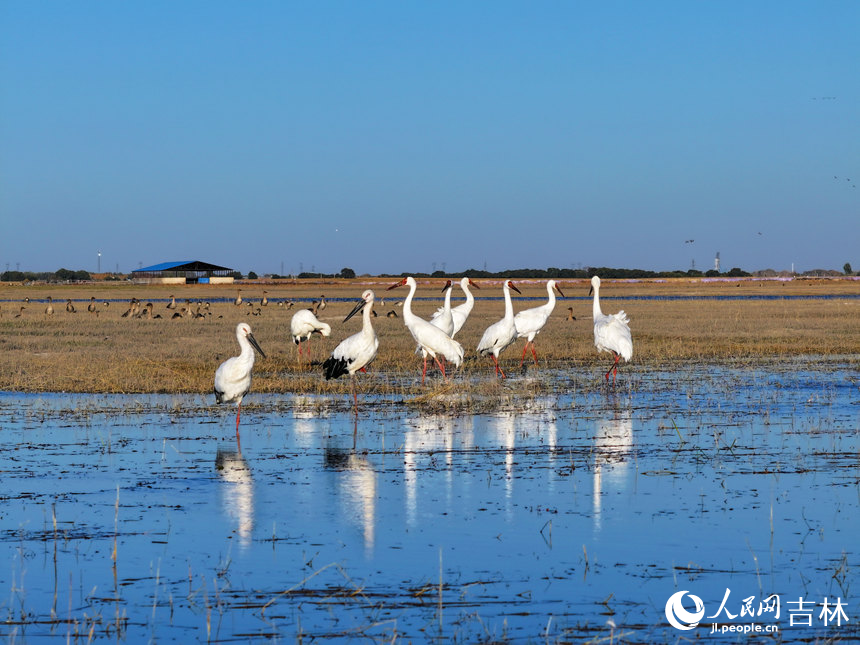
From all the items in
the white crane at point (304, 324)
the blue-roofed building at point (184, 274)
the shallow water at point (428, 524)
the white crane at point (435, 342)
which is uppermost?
the blue-roofed building at point (184, 274)

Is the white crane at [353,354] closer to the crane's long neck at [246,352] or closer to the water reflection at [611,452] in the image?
the crane's long neck at [246,352]

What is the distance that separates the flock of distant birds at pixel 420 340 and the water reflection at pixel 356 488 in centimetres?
159

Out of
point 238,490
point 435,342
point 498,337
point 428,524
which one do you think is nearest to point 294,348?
point 498,337

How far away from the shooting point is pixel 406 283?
1942cm

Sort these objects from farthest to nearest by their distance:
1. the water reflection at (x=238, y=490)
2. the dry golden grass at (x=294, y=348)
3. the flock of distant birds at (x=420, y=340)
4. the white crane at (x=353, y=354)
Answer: the dry golden grass at (x=294, y=348)
the white crane at (x=353, y=354)
the flock of distant birds at (x=420, y=340)
the water reflection at (x=238, y=490)

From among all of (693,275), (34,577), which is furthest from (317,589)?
(693,275)

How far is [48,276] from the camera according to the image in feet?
448

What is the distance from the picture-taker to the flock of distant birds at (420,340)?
12961mm

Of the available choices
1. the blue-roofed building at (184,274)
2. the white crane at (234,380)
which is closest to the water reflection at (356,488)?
the white crane at (234,380)

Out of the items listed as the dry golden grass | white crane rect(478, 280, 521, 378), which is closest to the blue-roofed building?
the dry golden grass

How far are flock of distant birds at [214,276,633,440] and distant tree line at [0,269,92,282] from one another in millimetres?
114737

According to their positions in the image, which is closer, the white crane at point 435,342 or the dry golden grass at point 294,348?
the white crane at point 435,342

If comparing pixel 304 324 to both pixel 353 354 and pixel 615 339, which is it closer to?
pixel 615 339

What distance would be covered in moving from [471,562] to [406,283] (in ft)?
42.3
